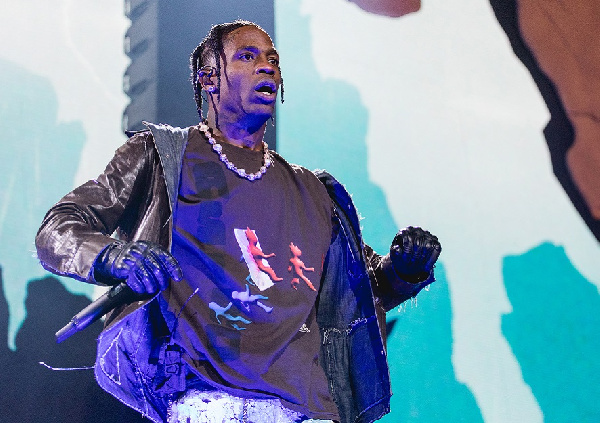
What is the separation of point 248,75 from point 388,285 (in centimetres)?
62

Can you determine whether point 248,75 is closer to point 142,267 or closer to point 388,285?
point 388,285

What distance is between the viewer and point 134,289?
3.78ft

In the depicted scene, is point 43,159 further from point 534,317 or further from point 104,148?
point 534,317

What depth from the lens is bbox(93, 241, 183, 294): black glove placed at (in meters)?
1.15

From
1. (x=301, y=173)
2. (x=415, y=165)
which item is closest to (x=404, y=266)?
(x=301, y=173)

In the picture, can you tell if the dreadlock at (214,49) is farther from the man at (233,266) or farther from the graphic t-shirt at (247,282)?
the graphic t-shirt at (247,282)

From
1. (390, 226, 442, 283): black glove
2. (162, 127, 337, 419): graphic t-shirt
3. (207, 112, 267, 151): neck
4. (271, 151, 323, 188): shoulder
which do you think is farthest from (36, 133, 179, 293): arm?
(390, 226, 442, 283): black glove

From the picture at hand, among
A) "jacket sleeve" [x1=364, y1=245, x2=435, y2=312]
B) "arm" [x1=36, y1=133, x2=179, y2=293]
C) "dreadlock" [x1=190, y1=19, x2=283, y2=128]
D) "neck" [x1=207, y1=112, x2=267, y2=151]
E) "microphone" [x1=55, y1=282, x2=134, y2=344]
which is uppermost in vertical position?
"dreadlock" [x1=190, y1=19, x2=283, y2=128]

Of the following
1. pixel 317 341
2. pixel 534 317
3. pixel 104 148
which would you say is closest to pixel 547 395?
pixel 534 317

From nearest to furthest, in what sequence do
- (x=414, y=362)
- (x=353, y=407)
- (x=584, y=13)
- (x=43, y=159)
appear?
(x=353, y=407), (x=43, y=159), (x=414, y=362), (x=584, y=13)

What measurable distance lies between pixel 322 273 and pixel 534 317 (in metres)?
1.12

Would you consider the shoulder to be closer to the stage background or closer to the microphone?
the stage background

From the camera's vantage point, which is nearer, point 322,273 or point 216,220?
point 216,220

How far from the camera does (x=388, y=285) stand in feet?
5.72
